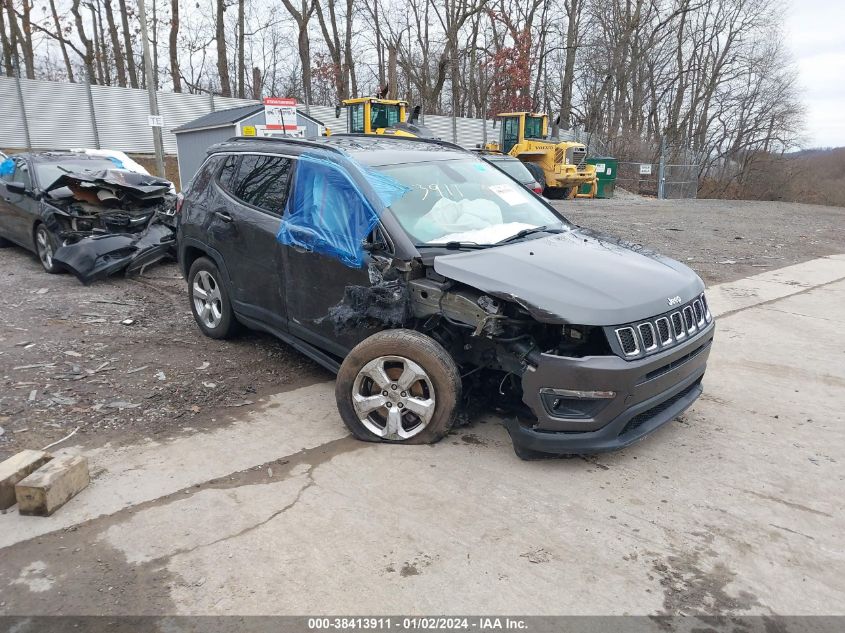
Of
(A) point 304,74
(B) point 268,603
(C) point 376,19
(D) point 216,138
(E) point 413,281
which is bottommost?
(B) point 268,603

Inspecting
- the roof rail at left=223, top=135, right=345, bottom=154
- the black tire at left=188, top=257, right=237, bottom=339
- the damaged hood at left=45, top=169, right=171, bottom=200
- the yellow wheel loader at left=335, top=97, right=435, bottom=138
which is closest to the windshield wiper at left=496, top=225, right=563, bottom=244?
the roof rail at left=223, top=135, right=345, bottom=154

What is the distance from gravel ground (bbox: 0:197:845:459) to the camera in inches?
169

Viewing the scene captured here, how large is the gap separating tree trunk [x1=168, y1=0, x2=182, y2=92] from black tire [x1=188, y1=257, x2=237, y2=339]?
1341 inches

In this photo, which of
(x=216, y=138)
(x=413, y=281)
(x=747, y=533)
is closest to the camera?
(x=747, y=533)

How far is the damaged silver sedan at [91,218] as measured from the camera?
26.5 feet

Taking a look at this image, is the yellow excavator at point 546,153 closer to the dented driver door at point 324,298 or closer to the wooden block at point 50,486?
the dented driver door at point 324,298

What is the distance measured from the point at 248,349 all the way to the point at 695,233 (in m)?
11.2

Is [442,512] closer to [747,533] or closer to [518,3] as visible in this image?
[747,533]

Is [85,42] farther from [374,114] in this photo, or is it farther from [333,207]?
[333,207]

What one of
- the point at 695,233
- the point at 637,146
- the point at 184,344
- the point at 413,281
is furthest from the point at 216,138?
the point at 637,146

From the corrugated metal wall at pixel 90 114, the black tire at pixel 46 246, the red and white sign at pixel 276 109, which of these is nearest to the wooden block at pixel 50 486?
the black tire at pixel 46 246

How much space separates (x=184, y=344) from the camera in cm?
586

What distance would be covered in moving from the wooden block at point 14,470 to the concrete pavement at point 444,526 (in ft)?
0.60

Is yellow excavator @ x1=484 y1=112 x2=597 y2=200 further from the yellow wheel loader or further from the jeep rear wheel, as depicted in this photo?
the jeep rear wheel
